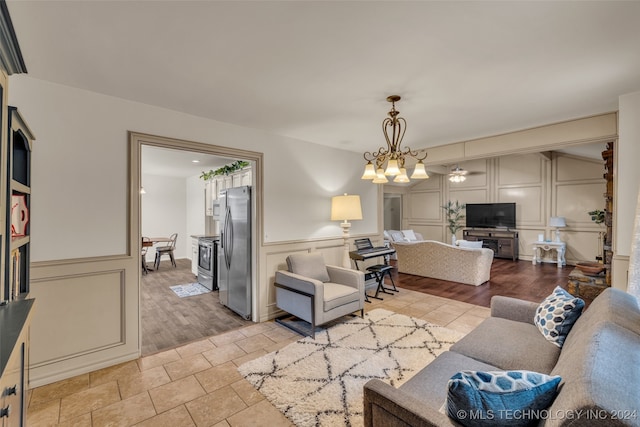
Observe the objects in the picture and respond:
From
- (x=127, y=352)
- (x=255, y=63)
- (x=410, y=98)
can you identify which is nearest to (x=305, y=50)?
(x=255, y=63)

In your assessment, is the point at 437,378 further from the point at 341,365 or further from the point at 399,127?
the point at 399,127

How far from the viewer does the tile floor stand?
192 cm

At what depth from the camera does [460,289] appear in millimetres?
4988

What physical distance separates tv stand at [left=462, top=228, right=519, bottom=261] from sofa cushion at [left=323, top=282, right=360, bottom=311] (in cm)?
607

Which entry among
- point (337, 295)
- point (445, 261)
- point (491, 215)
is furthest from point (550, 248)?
point (337, 295)

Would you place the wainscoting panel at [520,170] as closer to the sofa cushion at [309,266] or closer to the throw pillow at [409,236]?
the throw pillow at [409,236]

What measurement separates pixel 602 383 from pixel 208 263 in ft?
17.0

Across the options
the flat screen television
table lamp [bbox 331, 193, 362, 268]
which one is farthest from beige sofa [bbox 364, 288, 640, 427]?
the flat screen television

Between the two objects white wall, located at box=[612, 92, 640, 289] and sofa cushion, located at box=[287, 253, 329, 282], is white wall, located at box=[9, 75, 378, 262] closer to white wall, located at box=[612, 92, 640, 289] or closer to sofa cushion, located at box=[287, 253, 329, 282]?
sofa cushion, located at box=[287, 253, 329, 282]

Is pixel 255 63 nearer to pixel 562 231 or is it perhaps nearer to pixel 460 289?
pixel 460 289

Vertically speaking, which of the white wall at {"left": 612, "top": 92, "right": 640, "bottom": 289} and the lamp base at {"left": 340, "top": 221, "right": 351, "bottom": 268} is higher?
the white wall at {"left": 612, "top": 92, "right": 640, "bottom": 289}

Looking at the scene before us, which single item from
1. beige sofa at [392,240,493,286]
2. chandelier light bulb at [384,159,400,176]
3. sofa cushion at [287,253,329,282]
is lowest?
beige sofa at [392,240,493,286]

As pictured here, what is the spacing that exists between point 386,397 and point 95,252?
8.74 ft

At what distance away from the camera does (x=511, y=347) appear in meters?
1.88
